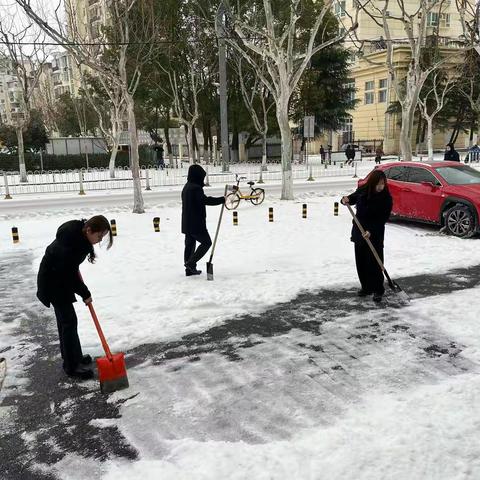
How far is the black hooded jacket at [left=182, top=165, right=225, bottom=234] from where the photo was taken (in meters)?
7.59

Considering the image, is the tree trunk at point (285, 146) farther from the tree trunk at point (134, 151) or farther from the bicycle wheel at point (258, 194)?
the tree trunk at point (134, 151)

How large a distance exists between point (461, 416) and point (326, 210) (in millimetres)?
11153

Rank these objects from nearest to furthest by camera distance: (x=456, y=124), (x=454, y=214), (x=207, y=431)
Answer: (x=207, y=431)
(x=454, y=214)
(x=456, y=124)

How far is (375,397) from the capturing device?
4043 mm

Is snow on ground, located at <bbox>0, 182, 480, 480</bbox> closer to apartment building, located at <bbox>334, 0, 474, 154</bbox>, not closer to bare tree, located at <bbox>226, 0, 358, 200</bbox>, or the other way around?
bare tree, located at <bbox>226, 0, 358, 200</bbox>

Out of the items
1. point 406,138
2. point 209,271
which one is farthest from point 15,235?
point 406,138

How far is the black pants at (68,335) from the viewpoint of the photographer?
458cm

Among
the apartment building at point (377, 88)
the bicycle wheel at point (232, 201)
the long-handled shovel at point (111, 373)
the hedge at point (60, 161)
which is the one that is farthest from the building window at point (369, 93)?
the long-handled shovel at point (111, 373)

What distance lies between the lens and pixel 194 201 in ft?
25.0

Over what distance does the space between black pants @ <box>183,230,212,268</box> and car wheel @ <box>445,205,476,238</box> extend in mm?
5348

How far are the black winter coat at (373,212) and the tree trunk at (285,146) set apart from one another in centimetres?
1032

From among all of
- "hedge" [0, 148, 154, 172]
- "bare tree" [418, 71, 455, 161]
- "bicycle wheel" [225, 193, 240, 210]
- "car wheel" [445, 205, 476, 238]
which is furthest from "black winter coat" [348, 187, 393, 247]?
"hedge" [0, 148, 154, 172]

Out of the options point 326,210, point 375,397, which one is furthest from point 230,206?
point 375,397

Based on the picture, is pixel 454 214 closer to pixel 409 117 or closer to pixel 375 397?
pixel 375 397
